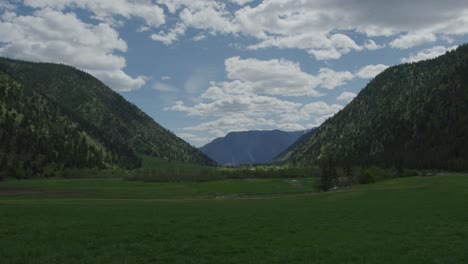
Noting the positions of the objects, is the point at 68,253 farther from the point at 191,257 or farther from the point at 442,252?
the point at 442,252

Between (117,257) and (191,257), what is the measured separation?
3884 mm

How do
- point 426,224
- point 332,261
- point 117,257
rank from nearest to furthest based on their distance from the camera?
point 332,261 → point 117,257 → point 426,224

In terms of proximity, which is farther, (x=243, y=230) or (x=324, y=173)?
(x=324, y=173)

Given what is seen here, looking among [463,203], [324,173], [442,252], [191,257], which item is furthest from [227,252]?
[324,173]

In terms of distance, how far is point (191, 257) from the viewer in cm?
2114

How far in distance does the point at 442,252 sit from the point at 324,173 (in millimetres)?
116638

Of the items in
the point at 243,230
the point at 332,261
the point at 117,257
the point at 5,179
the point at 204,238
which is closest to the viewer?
the point at 332,261

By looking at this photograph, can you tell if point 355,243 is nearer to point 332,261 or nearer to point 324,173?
point 332,261

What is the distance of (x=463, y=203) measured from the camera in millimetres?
47094

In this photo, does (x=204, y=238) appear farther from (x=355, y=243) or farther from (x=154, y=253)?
(x=355, y=243)

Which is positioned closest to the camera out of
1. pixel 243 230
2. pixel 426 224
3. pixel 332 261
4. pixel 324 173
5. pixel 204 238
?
pixel 332 261

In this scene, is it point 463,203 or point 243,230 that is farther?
point 463,203

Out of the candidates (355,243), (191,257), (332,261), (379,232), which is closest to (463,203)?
(379,232)

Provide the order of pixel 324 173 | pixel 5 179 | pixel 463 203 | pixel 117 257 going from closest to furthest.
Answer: pixel 117 257 → pixel 463 203 → pixel 324 173 → pixel 5 179
